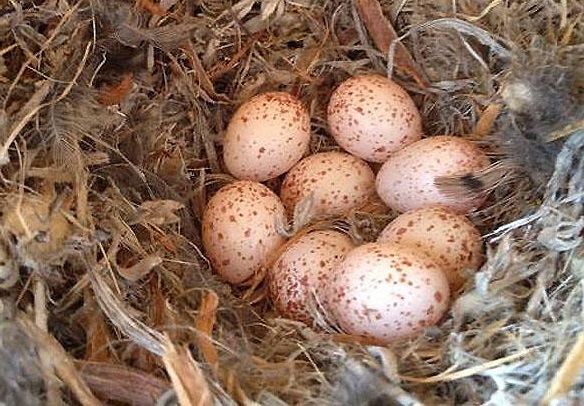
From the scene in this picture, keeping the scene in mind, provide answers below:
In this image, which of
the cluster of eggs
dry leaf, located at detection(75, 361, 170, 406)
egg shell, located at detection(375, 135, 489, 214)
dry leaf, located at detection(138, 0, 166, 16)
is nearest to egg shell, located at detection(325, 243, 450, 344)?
the cluster of eggs

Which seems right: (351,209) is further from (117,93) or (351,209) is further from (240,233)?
(117,93)

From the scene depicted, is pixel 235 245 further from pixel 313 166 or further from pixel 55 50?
pixel 55 50

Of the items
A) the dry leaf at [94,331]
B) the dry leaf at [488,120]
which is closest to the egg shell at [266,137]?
the dry leaf at [488,120]

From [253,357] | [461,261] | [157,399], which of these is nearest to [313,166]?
[461,261]

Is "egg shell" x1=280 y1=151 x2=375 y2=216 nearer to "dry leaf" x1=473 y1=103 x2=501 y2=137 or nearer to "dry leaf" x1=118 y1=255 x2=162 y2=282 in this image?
"dry leaf" x1=473 y1=103 x2=501 y2=137

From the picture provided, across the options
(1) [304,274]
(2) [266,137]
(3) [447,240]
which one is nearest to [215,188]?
(2) [266,137]

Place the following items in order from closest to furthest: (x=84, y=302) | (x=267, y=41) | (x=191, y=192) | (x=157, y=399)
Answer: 1. (x=157, y=399)
2. (x=84, y=302)
3. (x=191, y=192)
4. (x=267, y=41)

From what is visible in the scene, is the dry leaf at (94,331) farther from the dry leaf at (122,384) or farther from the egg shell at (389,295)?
the egg shell at (389,295)
